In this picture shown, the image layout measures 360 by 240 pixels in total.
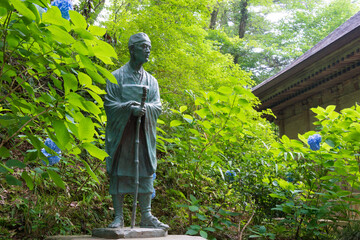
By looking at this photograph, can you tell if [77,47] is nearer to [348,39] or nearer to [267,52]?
[348,39]

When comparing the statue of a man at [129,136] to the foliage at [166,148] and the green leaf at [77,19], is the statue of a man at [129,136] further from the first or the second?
the green leaf at [77,19]

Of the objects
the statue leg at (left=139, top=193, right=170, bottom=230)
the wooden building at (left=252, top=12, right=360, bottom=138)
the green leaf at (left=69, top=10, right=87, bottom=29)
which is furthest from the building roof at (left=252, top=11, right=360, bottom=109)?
the green leaf at (left=69, top=10, right=87, bottom=29)

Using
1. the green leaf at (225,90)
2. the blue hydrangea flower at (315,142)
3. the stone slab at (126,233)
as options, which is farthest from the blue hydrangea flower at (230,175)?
the stone slab at (126,233)

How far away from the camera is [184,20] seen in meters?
6.91

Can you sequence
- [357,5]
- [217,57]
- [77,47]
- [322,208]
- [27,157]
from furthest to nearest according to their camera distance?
[357,5], [217,57], [322,208], [27,157], [77,47]

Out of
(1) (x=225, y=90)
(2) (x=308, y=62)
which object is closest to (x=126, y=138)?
(1) (x=225, y=90)

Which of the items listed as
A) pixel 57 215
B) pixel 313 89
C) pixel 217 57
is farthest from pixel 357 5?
pixel 57 215

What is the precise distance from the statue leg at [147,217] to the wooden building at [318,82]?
4.33 m

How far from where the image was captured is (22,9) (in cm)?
145

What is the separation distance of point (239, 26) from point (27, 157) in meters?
21.1

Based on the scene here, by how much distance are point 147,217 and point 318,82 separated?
6164mm

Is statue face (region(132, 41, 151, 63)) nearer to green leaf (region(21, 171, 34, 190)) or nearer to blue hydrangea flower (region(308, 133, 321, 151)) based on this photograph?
green leaf (region(21, 171, 34, 190))

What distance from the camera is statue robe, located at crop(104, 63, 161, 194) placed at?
10.7ft

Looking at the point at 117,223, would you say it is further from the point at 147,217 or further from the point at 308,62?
the point at 308,62
